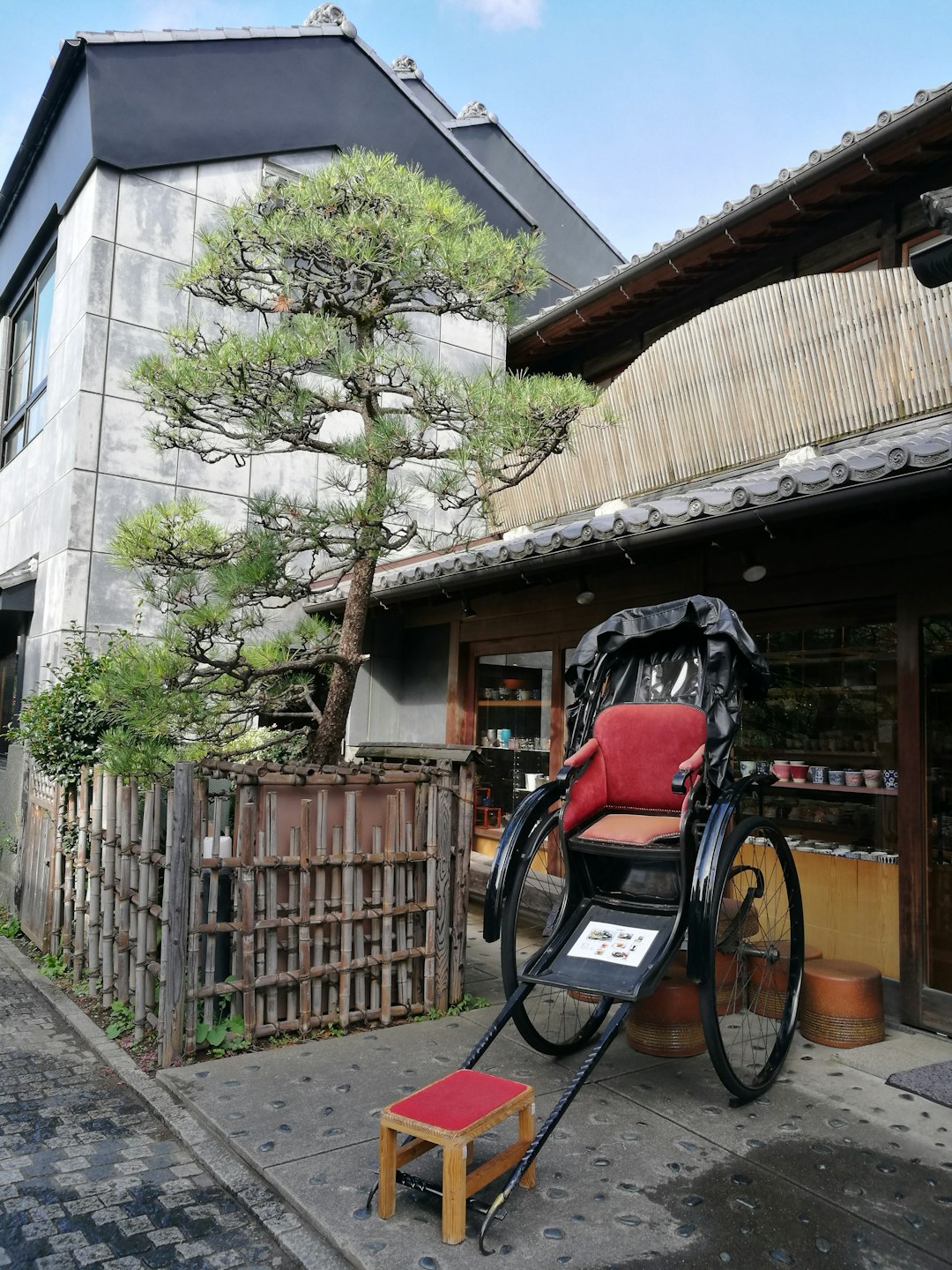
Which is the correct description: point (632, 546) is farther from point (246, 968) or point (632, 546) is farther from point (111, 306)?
point (111, 306)

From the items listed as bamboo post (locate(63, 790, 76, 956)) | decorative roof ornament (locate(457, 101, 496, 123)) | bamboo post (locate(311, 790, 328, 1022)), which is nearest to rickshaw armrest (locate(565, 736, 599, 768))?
bamboo post (locate(311, 790, 328, 1022))

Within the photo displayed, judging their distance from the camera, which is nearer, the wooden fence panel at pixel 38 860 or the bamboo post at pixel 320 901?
the bamboo post at pixel 320 901

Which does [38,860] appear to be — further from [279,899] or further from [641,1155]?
[641,1155]

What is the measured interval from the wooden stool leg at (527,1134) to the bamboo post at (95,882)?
3493 millimetres

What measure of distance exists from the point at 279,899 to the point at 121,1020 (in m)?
1.28

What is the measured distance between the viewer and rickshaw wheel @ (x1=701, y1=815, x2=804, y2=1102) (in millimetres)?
3918

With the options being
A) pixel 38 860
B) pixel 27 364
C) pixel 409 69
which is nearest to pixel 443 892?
pixel 38 860

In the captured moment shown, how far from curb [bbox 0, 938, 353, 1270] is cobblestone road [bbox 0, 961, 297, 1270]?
1.3 inches

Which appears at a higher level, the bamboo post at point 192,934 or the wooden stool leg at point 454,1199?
the bamboo post at point 192,934

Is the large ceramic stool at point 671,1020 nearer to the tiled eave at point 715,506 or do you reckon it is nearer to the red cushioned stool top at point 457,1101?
the red cushioned stool top at point 457,1101

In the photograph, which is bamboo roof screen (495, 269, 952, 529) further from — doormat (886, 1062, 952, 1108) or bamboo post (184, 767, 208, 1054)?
doormat (886, 1062, 952, 1108)

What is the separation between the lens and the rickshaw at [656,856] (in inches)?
155

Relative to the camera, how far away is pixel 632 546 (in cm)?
600

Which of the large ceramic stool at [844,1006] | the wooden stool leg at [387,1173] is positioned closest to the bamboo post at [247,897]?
the wooden stool leg at [387,1173]
